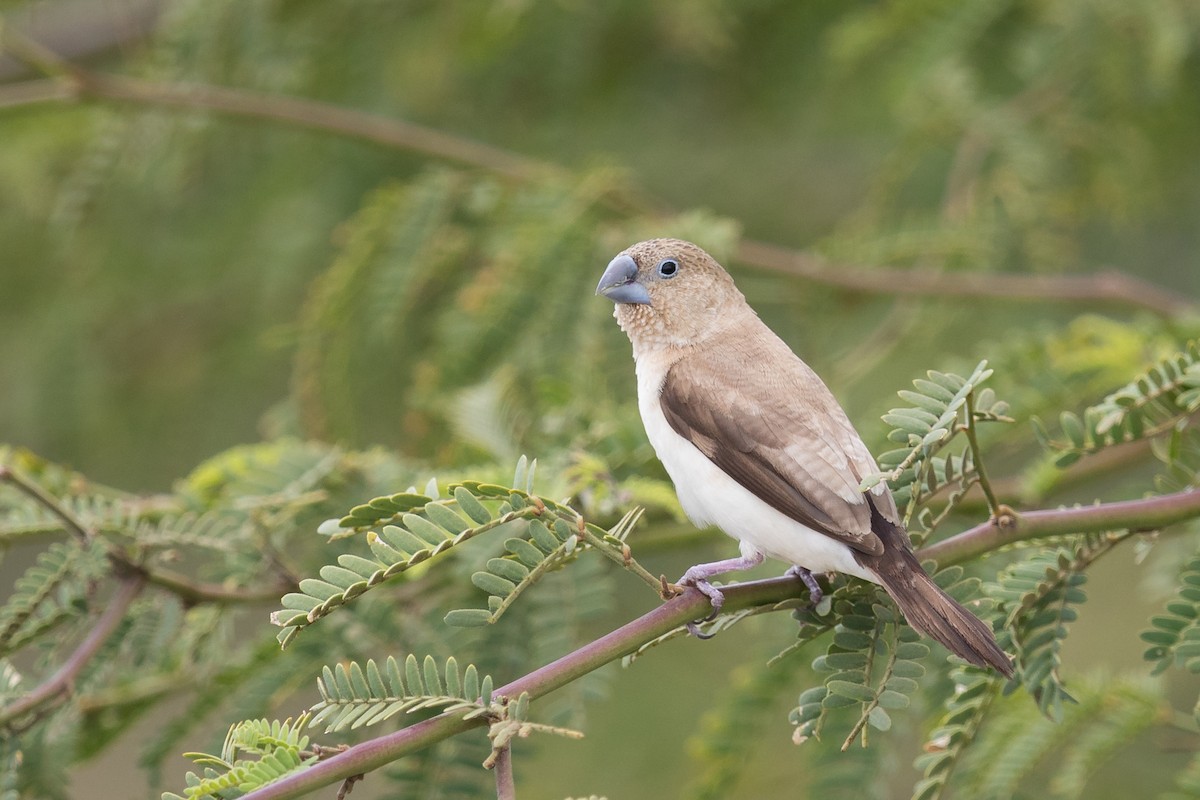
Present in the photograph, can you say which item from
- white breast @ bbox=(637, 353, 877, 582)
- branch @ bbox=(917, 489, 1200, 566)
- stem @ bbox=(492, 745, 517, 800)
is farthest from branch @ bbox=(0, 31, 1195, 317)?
stem @ bbox=(492, 745, 517, 800)

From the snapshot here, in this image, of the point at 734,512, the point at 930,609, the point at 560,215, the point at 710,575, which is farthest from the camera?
the point at 560,215

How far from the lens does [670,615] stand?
190cm

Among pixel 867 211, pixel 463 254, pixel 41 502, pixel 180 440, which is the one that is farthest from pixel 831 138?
pixel 41 502

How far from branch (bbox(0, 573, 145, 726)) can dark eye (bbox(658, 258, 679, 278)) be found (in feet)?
4.68

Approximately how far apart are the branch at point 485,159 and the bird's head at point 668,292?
1.05 meters

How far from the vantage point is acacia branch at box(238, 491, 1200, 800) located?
167 cm

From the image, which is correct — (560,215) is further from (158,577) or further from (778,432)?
(158,577)

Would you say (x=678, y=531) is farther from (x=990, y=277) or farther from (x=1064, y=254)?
(x=1064, y=254)

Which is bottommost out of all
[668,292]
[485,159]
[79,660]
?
[79,660]

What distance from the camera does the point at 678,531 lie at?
3492 millimetres

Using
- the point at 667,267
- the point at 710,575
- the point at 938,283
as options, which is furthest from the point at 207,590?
the point at 938,283

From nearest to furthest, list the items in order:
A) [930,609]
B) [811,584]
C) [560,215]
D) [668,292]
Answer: [930,609] < [811,584] < [668,292] < [560,215]

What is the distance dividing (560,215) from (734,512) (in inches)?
66.1

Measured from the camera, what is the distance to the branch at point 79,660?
244 cm
